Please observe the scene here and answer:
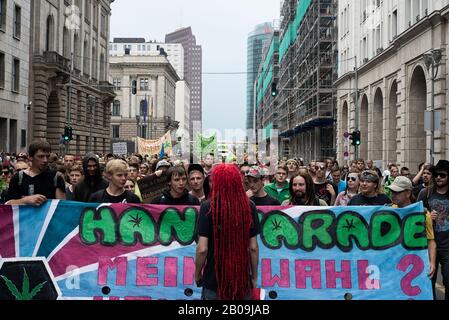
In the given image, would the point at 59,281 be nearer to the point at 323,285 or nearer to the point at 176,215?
the point at 176,215

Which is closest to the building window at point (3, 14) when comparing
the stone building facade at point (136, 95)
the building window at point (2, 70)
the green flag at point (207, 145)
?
the building window at point (2, 70)

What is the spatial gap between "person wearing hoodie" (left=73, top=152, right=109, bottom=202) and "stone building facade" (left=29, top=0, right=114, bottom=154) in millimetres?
29722

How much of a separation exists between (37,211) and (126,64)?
99.1 metres

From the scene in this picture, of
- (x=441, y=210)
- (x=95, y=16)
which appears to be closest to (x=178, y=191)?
(x=441, y=210)

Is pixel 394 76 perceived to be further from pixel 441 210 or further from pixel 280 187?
pixel 441 210

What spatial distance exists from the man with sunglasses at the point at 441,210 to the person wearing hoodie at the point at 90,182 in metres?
4.23

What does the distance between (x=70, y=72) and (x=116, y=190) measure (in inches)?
1412

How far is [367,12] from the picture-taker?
37688 millimetres

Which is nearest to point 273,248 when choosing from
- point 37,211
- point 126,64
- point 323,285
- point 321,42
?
point 323,285

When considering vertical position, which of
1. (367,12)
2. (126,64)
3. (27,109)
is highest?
(126,64)

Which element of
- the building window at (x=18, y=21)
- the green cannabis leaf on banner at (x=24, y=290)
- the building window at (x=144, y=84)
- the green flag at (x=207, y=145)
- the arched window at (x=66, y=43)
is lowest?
the green cannabis leaf on banner at (x=24, y=290)

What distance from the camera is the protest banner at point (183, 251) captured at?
6355 mm

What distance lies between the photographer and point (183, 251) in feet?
21.5

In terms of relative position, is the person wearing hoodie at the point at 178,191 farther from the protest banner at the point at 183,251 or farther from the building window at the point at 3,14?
the building window at the point at 3,14
